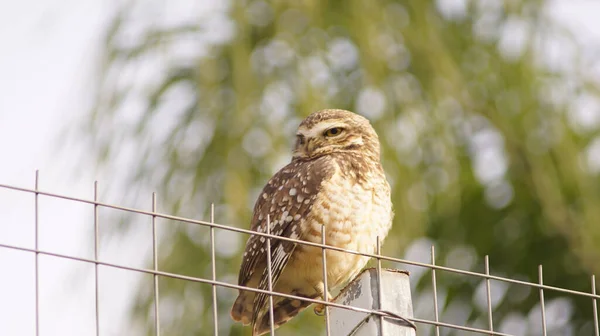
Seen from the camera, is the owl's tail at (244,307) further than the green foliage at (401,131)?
No

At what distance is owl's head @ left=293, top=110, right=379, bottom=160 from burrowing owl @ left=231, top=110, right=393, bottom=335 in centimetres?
15

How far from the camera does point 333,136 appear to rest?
5293mm

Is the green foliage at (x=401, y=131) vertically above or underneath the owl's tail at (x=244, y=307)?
above

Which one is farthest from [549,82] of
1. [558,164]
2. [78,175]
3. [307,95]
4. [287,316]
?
[287,316]

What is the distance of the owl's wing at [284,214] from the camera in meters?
4.69

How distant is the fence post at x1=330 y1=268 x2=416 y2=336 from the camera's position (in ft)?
11.6

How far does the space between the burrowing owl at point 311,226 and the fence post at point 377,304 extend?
97 cm

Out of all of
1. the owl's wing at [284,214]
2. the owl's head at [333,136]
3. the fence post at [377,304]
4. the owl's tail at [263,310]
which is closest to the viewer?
the fence post at [377,304]

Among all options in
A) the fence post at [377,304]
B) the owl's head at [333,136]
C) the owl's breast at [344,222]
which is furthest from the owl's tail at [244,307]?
the fence post at [377,304]

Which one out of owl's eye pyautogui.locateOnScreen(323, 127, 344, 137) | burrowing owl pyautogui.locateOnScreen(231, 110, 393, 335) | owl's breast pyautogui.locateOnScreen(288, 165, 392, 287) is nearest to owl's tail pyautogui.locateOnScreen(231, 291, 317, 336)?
burrowing owl pyautogui.locateOnScreen(231, 110, 393, 335)

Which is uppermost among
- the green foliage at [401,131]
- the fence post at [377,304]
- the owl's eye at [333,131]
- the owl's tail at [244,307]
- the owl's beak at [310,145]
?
the green foliage at [401,131]

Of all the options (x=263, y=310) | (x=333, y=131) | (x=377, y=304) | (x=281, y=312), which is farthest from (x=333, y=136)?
(x=377, y=304)

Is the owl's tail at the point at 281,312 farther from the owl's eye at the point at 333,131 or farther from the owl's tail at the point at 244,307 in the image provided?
the owl's eye at the point at 333,131

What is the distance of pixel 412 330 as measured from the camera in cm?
358
